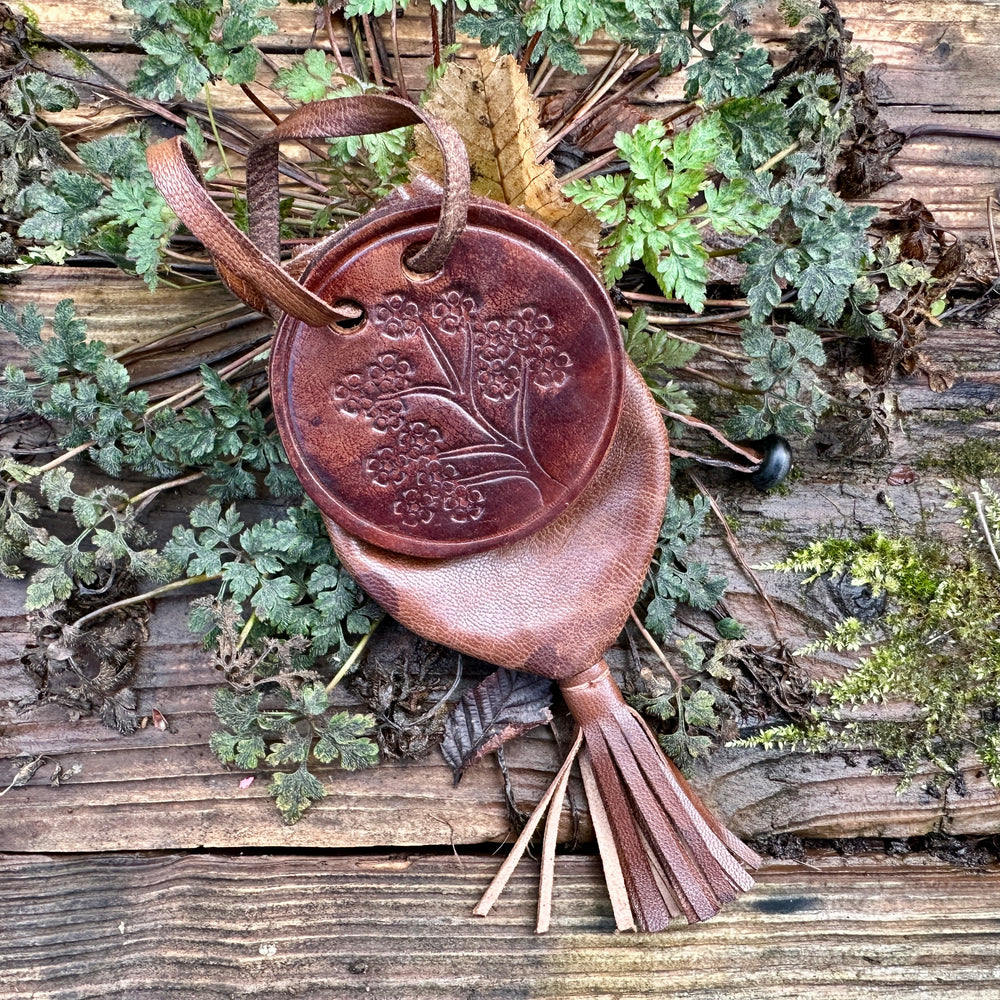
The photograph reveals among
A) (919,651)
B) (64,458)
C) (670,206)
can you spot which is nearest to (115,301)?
(64,458)

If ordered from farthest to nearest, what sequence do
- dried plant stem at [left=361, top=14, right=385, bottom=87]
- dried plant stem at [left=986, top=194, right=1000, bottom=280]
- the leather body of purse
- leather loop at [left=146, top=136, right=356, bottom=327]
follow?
dried plant stem at [left=986, top=194, right=1000, bottom=280]
dried plant stem at [left=361, top=14, right=385, bottom=87]
the leather body of purse
leather loop at [left=146, top=136, right=356, bottom=327]

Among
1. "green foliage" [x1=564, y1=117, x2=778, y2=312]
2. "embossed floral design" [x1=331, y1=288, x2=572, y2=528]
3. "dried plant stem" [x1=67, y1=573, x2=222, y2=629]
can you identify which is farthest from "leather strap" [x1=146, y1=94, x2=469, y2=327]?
"dried plant stem" [x1=67, y1=573, x2=222, y2=629]

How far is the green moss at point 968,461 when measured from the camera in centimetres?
205

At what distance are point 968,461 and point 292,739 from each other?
178cm

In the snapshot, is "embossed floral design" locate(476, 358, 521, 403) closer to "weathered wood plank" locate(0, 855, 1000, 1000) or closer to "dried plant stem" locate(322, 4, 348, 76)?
"dried plant stem" locate(322, 4, 348, 76)

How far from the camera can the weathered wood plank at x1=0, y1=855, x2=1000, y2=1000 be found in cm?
174

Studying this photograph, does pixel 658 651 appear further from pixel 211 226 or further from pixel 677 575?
pixel 211 226

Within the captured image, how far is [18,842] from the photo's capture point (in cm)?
189

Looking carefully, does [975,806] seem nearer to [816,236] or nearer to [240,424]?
[816,236]

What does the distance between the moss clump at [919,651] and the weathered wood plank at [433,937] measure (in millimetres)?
323

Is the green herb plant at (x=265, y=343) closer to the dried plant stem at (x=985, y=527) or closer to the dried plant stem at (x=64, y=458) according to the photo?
the dried plant stem at (x=64, y=458)

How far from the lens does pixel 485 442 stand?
166cm

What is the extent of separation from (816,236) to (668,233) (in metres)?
0.36

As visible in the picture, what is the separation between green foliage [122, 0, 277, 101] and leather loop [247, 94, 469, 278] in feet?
1.11
